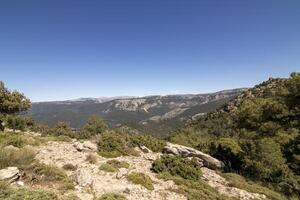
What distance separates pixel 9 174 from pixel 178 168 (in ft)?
29.8

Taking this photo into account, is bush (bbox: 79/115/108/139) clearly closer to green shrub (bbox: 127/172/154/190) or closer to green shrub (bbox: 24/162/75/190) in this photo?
green shrub (bbox: 24/162/75/190)

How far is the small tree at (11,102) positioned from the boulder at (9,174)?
18.1 m

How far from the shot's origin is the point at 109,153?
1922 cm

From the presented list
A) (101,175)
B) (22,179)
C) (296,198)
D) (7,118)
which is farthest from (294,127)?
(7,118)

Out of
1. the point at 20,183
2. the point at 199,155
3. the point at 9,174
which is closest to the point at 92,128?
the point at 199,155

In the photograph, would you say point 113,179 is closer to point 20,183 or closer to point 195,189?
point 195,189

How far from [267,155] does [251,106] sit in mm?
9568

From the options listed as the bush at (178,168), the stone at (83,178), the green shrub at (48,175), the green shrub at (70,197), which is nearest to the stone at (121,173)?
the stone at (83,178)

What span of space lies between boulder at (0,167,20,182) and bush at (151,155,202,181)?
761 cm

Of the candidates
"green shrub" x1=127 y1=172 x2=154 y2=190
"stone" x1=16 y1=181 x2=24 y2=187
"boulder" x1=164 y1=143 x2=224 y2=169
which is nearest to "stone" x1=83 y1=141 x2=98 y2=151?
"boulder" x1=164 y1=143 x2=224 y2=169

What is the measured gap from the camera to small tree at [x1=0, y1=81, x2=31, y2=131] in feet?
Result: 95.6

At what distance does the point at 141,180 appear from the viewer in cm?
1391

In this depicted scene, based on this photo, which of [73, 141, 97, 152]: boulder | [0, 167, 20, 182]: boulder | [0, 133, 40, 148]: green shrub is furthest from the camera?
[73, 141, 97, 152]: boulder

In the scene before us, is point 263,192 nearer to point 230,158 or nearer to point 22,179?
point 230,158
